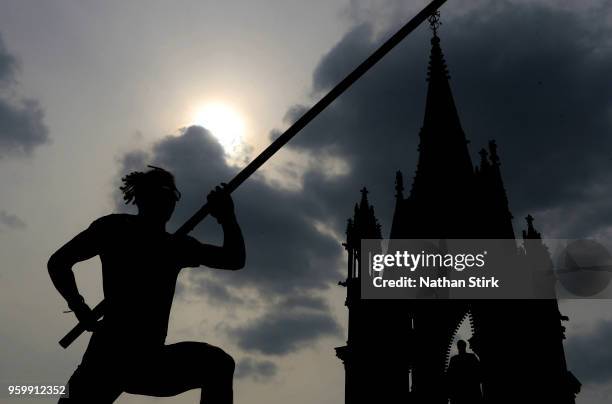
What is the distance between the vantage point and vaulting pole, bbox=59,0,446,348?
4.05 meters

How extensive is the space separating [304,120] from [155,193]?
1.19m

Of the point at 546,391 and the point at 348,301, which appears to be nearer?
the point at 546,391

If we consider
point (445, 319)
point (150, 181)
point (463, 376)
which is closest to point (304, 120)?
point (150, 181)

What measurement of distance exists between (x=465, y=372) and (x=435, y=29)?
33098 millimetres

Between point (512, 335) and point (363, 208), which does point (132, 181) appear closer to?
point (512, 335)

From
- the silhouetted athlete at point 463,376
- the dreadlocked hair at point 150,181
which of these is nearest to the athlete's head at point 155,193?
the dreadlocked hair at point 150,181

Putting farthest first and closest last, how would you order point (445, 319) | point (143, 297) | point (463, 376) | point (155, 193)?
point (445, 319) < point (463, 376) < point (155, 193) < point (143, 297)

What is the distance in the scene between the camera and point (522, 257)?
29.8 metres

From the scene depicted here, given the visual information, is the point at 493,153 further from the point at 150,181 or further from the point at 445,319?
the point at 150,181

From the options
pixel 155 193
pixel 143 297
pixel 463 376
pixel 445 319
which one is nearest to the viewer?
pixel 143 297

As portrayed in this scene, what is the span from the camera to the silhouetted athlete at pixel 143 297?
3.50m

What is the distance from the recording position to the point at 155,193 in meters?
4.03

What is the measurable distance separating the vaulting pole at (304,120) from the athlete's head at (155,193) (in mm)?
174

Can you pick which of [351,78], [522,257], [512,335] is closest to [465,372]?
[512,335]
